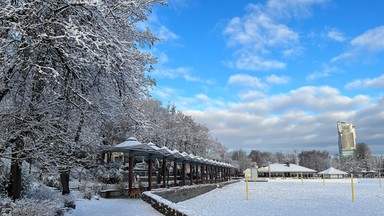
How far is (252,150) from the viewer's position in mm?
166125

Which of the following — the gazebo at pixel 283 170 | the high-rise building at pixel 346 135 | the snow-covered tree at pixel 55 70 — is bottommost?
the gazebo at pixel 283 170

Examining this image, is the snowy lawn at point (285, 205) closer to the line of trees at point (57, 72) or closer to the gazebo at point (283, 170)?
the line of trees at point (57, 72)

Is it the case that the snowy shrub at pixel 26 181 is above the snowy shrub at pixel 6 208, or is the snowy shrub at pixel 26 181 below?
above

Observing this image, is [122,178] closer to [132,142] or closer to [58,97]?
[132,142]

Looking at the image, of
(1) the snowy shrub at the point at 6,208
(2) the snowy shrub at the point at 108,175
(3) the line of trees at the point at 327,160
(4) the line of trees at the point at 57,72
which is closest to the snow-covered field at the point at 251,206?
(1) the snowy shrub at the point at 6,208

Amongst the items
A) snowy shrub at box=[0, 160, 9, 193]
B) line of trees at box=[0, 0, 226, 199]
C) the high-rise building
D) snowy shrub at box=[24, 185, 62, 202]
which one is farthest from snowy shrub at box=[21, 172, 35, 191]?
the high-rise building

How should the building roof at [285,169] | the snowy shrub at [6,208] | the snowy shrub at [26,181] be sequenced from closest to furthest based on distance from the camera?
the snowy shrub at [6,208]
the snowy shrub at [26,181]
the building roof at [285,169]

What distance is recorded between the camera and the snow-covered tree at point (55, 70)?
19.3 ft

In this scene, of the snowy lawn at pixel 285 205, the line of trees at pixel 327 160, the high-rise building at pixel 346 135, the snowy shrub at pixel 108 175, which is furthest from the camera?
the high-rise building at pixel 346 135

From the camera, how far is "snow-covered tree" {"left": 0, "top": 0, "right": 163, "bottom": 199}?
589cm

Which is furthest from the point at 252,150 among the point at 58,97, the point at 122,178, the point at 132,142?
the point at 58,97

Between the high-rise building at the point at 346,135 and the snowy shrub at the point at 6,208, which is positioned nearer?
→ the snowy shrub at the point at 6,208

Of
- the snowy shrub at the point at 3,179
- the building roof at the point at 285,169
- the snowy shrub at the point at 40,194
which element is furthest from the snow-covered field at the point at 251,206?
the building roof at the point at 285,169

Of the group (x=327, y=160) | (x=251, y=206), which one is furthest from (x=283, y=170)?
(x=251, y=206)
